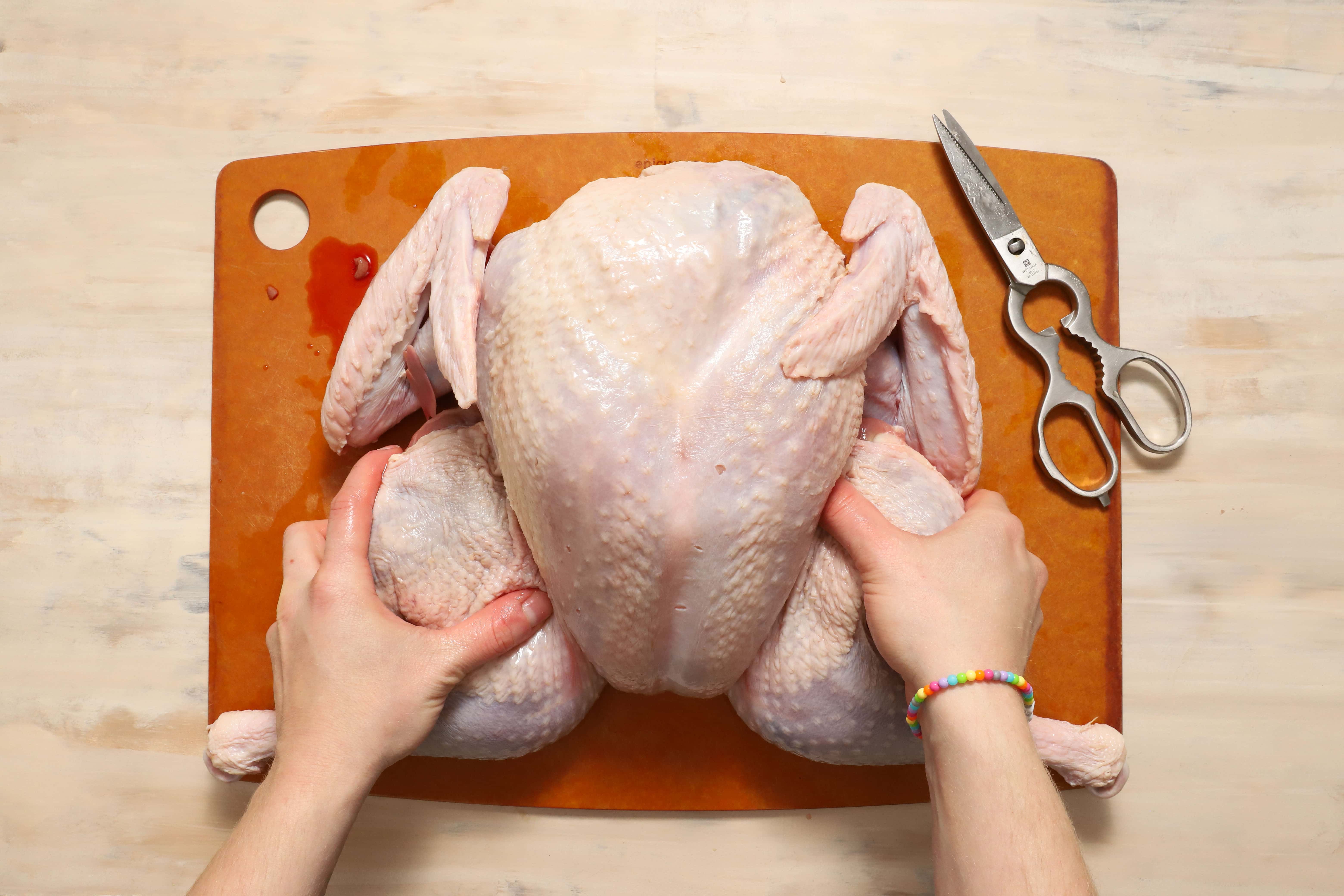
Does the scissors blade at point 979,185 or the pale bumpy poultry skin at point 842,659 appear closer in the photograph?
the pale bumpy poultry skin at point 842,659

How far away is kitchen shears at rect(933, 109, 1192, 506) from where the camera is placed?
128 centimetres

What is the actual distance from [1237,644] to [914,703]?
729 millimetres

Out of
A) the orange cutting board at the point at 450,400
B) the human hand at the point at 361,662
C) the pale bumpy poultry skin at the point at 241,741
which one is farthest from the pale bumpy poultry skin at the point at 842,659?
the pale bumpy poultry skin at the point at 241,741

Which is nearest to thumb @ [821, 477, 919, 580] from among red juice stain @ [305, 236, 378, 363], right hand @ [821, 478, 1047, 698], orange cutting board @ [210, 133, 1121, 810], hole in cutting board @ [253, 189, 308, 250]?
right hand @ [821, 478, 1047, 698]

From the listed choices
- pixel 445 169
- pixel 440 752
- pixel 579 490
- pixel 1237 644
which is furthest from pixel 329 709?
pixel 1237 644

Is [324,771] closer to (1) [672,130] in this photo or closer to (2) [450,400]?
(2) [450,400]

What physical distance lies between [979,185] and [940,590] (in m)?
0.65

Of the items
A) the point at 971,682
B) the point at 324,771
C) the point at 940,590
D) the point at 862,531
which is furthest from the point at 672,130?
the point at 324,771

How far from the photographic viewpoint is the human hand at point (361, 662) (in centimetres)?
106

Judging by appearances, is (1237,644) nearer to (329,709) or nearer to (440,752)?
(440,752)

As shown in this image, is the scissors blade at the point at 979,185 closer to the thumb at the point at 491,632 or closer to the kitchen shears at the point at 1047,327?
the kitchen shears at the point at 1047,327

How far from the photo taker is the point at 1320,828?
1.36m

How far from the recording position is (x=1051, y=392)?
1.30m

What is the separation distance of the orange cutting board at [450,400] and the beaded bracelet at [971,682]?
14.5 inches
